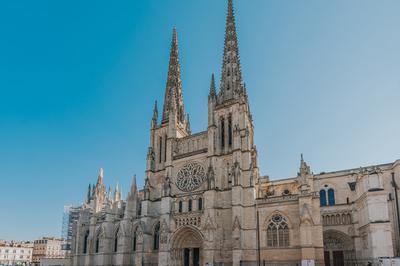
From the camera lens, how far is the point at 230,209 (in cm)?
3209

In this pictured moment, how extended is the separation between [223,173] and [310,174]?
1173cm

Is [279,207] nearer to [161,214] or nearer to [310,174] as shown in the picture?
[310,174]

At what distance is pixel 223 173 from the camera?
34281 mm

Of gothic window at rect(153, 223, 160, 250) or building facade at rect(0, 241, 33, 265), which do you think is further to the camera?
building facade at rect(0, 241, 33, 265)

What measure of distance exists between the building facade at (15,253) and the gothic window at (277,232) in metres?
76.6

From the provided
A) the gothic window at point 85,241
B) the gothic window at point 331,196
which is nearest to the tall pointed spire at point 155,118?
the gothic window at point 85,241

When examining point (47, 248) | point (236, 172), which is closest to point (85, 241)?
point (236, 172)

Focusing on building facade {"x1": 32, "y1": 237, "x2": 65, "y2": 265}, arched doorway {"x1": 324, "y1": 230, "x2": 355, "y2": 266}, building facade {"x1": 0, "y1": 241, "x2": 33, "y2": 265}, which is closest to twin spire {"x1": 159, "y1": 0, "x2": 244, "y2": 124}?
arched doorway {"x1": 324, "y1": 230, "x2": 355, "y2": 266}

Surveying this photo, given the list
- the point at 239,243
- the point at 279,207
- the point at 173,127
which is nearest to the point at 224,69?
the point at 173,127

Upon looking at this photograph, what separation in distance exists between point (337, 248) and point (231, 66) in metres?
24.4

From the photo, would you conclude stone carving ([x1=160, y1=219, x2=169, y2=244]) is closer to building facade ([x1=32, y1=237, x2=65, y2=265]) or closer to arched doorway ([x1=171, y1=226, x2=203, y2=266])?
arched doorway ([x1=171, y1=226, x2=203, y2=266])

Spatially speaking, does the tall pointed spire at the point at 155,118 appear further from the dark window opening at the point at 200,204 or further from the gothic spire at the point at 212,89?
the dark window opening at the point at 200,204

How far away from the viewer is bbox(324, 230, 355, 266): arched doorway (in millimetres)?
31094

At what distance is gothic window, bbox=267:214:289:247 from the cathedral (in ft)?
0.29
